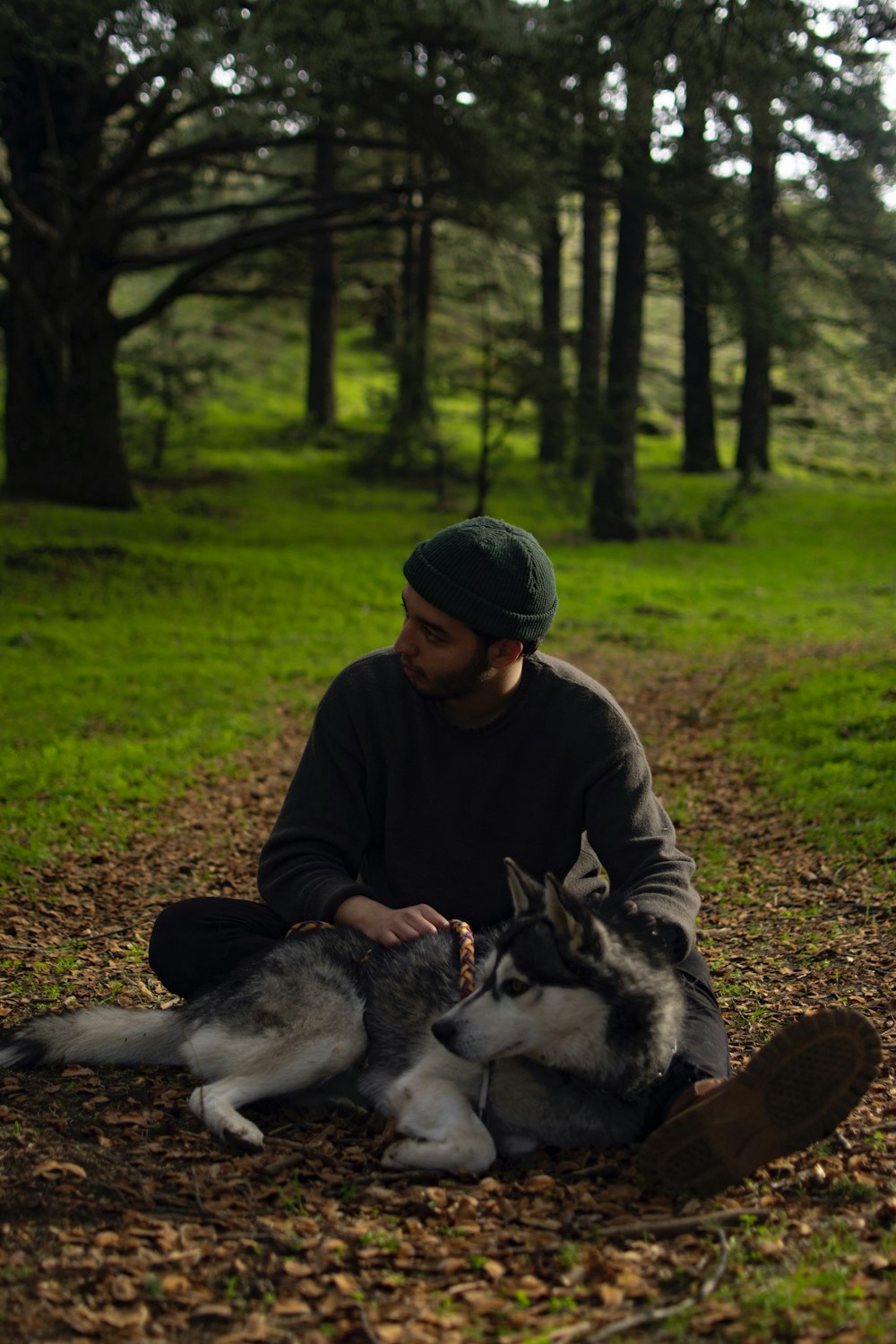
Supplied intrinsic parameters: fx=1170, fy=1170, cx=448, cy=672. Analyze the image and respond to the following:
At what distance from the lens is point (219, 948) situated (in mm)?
4598

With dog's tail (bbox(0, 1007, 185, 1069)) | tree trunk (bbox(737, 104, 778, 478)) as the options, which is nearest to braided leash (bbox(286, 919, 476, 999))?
dog's tail (bbox(0, 1007, 185, 1069))

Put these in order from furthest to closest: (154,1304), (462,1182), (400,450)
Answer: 1. (400,450)
2. (462,1182)
3. (154,1304)

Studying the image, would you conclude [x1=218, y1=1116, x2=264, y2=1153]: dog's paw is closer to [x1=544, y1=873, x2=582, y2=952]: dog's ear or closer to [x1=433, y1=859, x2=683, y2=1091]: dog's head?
[x1=433, y1=859, x2=683, y2=1091]: dog's head

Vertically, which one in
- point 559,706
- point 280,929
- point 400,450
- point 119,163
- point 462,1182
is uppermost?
point 119,163

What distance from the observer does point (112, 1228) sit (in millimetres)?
3373

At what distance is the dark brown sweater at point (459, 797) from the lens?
4523mm

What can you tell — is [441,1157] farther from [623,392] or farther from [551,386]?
[623,392]

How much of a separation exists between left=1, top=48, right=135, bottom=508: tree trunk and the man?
49.6 feet

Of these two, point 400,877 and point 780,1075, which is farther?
point 400,877

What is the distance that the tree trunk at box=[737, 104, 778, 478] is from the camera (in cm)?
1853

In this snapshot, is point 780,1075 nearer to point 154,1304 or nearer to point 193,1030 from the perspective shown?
point 154,1304

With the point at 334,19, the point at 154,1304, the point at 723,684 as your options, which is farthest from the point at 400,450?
the point at 154,1304

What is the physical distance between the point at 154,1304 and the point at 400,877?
6.41ft

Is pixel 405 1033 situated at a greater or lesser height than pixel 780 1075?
lesser
